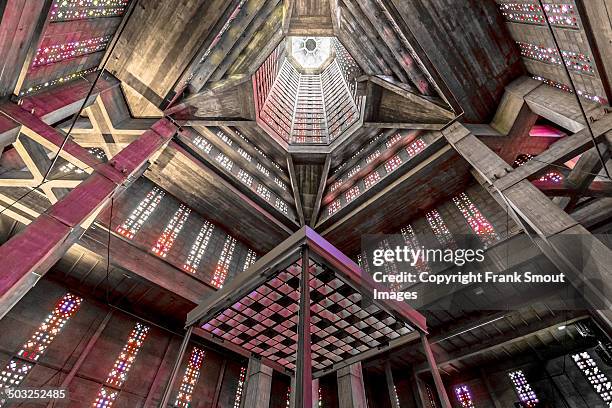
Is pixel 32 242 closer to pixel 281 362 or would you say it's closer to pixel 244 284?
pixel 244 284

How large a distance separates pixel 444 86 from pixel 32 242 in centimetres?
1597

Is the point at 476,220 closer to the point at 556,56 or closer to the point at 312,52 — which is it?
the point at 556,56

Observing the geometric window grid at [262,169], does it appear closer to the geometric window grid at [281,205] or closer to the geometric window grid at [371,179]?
the geometric window grid at [281,205]

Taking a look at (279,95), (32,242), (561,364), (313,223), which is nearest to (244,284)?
(32,242)

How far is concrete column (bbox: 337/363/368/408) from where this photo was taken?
765 cm

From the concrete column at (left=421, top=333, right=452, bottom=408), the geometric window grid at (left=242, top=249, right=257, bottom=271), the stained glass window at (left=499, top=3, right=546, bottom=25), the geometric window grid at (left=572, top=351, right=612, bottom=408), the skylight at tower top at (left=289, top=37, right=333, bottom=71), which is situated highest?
the skylight at tower top at (left=289, top=37, right=333, bottom=71)

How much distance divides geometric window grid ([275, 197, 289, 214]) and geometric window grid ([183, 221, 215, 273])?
157 inches

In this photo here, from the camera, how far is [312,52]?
34094 mm

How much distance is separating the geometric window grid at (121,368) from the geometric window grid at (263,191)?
8343mm

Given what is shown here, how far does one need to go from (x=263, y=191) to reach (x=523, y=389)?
15564 millimetres

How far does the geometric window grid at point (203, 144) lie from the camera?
1461cm

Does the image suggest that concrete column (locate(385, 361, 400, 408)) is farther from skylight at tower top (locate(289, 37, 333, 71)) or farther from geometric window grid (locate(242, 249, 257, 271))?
skylight at tower top (locate(289, 37, 333, 71))

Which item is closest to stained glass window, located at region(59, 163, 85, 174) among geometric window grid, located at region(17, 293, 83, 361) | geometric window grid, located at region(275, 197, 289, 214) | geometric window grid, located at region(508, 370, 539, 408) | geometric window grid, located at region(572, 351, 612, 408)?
geometric window grid, located at region(17, 293, 83, 361)

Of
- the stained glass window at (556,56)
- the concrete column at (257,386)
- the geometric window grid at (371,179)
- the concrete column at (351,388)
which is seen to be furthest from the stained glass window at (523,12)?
the concrete column at (257,386)
